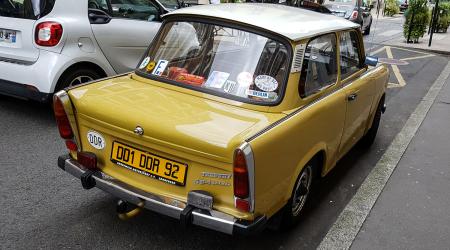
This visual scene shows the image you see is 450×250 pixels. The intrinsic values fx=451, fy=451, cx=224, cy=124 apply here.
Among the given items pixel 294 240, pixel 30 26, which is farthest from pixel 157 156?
pixel 30 26

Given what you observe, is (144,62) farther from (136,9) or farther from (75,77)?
(136,9)

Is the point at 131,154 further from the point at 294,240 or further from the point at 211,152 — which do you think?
the point at 294,240

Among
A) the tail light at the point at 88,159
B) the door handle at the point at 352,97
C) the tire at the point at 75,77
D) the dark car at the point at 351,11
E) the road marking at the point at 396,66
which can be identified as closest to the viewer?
the tail light at the point at 88,159

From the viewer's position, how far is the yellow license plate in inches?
105

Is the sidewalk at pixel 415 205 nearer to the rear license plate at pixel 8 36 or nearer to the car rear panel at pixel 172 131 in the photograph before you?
the car rear panel at pixel 172 131

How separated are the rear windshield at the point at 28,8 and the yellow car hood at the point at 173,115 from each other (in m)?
2.23

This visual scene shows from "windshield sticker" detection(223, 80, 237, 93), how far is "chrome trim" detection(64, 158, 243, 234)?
85 centimetres

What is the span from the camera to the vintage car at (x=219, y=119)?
2.56 metres

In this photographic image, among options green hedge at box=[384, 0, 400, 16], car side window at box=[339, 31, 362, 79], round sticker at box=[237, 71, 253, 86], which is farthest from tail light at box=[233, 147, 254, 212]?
green hedge at box=[384, 0, 400, 16]

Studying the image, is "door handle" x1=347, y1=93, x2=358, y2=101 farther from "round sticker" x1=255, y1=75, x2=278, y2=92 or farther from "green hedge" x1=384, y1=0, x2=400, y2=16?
"green hedge" x1=384, y1=0, x2=400, y2=16

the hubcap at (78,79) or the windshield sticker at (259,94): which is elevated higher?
the windshield sticker at (259,94)

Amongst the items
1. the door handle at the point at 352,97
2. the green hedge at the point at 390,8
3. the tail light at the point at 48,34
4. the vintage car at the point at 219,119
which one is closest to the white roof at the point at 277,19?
the vintage car at the point at 219,119

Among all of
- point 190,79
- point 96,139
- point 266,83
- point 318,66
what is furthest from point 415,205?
point 96,139

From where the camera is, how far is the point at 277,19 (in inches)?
131
